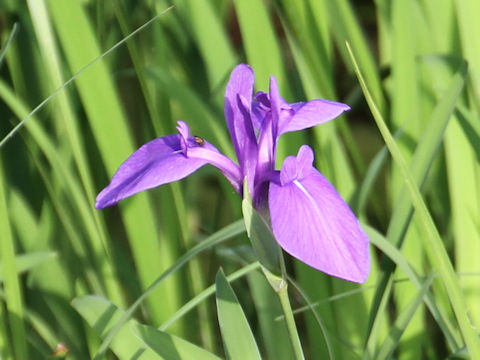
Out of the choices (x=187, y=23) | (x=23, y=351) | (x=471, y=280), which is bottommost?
(x=471, y=280)

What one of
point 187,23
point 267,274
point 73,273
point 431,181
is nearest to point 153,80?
point 187,23

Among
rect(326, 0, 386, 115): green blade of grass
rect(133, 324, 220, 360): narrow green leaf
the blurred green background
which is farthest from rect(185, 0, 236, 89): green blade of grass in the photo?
rect(133, 324, 220, 360): narrow green leaf

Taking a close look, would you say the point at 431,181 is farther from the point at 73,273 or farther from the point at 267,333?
the point at 73,273

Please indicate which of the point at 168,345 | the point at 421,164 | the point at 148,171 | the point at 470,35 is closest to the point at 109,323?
the point at 168,345

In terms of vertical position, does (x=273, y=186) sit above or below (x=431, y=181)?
above

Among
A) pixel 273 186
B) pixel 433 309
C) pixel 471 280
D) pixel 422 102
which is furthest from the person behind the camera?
pixel 422 102
